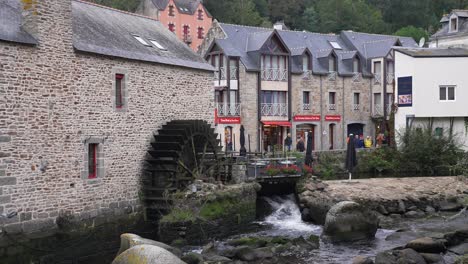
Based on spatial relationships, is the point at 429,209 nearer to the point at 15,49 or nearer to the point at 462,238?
the point at 462,238

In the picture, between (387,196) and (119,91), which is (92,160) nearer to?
(119,91)

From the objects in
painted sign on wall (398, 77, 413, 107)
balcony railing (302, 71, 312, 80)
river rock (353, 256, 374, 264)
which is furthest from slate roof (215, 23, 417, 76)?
river rock (353, 256, 374, 264)

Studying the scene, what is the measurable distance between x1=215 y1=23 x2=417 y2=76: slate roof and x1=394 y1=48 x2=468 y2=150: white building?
24.2ft

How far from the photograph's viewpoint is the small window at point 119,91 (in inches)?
728

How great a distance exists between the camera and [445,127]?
30672 mm

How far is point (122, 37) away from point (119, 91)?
2207mm

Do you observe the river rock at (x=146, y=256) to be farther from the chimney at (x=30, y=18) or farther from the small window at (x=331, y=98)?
the small window at (x=331, y=98)

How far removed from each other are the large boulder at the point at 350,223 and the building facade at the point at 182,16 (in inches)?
1498

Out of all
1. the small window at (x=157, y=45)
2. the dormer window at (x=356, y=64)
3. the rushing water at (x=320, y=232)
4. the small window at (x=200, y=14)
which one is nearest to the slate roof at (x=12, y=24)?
the small window at (x=157, y=45)

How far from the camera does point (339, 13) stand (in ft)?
208

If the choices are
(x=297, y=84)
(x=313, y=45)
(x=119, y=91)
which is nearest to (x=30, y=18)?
(x=119, y=91)

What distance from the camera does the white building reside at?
3023cm

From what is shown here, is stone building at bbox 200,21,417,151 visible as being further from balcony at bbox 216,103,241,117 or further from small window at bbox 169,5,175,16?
small window at bbox 169,5,175,16

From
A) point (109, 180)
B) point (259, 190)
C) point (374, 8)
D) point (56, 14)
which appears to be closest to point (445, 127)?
point (259, 190)
